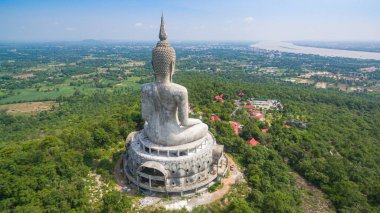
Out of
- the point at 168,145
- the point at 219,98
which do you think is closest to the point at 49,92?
the point at 219,98

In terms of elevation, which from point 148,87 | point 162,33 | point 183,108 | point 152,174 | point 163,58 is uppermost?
point 162,33

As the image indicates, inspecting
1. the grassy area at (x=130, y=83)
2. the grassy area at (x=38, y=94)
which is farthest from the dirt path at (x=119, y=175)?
the grassy area at (x=130, y=83)

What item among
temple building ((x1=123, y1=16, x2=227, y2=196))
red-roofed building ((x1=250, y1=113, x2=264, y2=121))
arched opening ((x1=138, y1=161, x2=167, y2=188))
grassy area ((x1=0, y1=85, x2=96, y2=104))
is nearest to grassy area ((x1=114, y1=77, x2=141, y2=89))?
grassy area ((x1=0, y1=85, x2=96, y2=104))

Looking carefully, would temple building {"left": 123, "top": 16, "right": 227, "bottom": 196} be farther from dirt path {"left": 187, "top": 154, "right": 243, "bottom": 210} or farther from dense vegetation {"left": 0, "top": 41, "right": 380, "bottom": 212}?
dense vegetation {"left": 0, "top": 41, "right": 380, "bottom": 212}

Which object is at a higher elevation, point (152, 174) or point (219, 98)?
point (219, 98)

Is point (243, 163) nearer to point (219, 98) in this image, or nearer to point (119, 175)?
point (119, 175)

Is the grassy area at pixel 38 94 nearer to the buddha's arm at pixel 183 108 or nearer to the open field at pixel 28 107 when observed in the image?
the open field at pixel 28 107

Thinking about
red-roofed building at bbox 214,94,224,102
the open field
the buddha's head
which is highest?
the buddha's head
